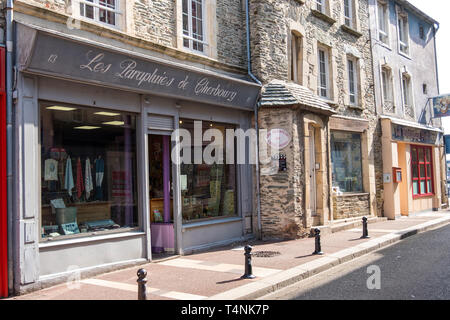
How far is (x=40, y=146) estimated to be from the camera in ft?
22.4

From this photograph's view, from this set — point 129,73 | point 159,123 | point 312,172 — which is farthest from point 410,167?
point 129,73

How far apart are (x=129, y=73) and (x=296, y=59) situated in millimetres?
6519

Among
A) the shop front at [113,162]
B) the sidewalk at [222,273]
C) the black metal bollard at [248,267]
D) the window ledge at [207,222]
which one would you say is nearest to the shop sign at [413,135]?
the sidewalk at [222,273]

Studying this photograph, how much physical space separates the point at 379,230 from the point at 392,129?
17.7 ft

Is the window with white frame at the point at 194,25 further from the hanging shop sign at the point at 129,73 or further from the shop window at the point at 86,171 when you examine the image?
the shop window at the point at 86,171

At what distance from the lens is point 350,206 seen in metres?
14.0

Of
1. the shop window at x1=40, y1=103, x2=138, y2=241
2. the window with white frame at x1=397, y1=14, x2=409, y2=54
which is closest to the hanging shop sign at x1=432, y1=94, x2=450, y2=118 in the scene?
the window with white frame at x1=397, y1=14, x2=409, y2=54

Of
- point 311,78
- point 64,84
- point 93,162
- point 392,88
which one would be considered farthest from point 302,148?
point 392,88

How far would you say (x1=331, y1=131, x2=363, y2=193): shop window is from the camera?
1392 cm

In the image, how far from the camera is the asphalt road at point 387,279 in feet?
18.8

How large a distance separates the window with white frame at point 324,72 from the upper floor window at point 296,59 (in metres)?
1.46

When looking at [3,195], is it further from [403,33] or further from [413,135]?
[403,33]

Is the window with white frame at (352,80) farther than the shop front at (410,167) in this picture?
No

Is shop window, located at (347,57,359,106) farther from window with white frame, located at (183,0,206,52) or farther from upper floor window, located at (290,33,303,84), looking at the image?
window with white frame, located at (183,0,206,52)
